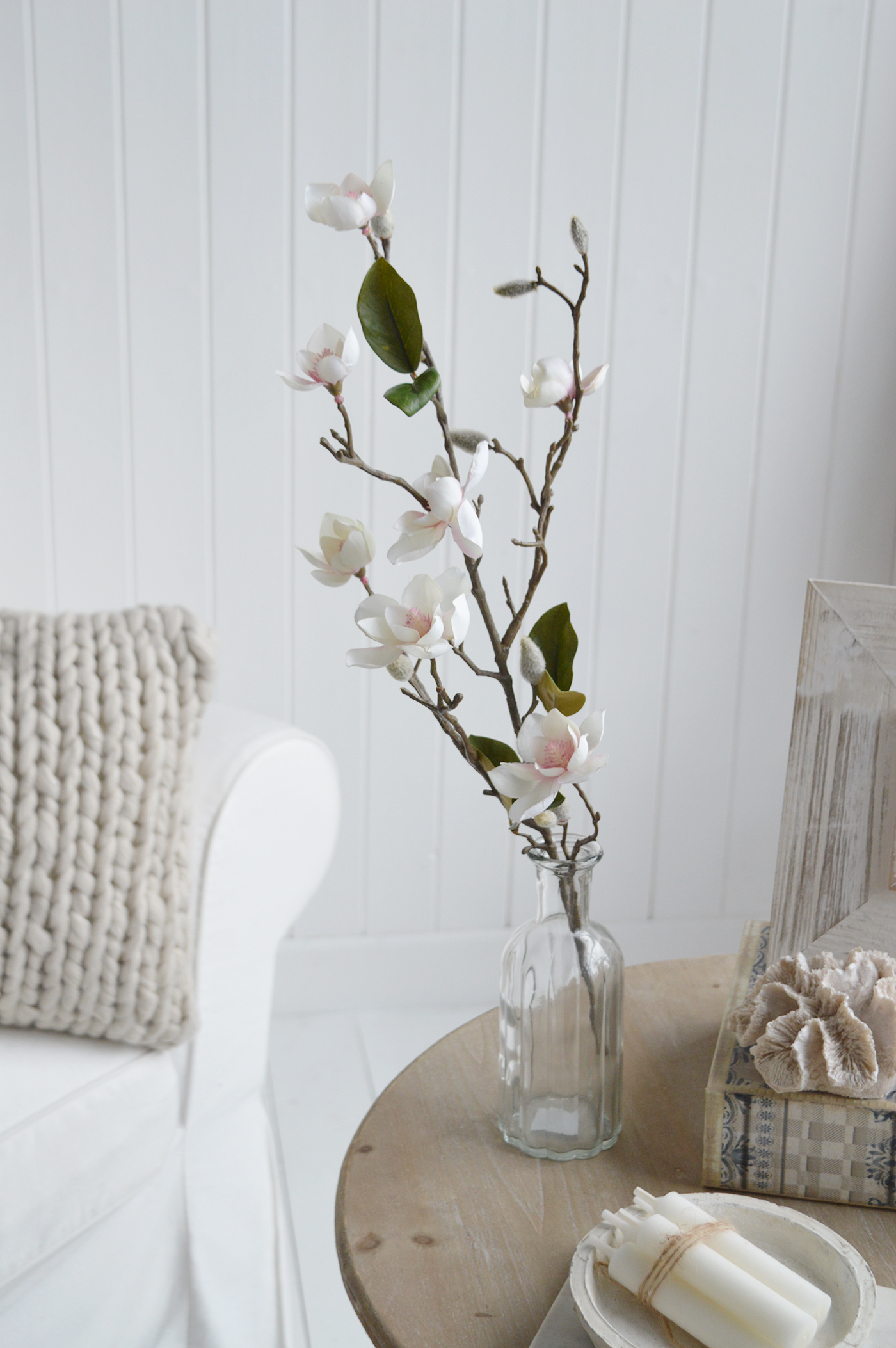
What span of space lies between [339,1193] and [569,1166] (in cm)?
14

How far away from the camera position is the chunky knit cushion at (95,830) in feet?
2.89

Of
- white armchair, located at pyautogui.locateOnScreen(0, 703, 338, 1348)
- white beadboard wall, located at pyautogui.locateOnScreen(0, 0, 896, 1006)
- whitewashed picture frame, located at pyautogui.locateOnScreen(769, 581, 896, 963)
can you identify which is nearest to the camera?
whitewashed picture frame, located at pyautogui.locateOnScreen(769, 581, 896, 963)

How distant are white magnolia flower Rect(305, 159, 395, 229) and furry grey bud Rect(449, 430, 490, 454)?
116 millimetres

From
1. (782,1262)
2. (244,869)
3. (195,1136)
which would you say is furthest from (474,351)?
(782,1262)

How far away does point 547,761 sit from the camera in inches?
21.2

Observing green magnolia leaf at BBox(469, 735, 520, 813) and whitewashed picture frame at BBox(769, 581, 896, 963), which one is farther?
whitewashed picture frame at BBox(769, 581, 896, 963)

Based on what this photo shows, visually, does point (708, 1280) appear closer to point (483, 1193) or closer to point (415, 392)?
point (483, 1193)

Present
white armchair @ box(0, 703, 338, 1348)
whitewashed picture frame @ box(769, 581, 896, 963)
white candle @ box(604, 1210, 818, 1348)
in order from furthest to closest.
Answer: white armchair @ box(0, 703, 338, 1348)
whitewashed picture frame @ box(769, 581, 896, 963)
white candle @ box(604, 1210, 818, 1348)

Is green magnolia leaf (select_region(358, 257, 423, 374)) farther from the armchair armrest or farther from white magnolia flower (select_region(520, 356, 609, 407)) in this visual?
the armchair armrest

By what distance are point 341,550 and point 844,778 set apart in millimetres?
397

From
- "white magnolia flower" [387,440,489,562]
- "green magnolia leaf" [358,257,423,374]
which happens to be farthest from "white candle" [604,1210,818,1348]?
"green magnolia leaf" [358,257,423,374]

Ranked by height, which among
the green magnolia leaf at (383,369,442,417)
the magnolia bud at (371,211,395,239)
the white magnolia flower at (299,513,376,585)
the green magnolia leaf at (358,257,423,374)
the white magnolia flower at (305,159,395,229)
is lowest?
the white magnolia flower at (299,513,376,585)

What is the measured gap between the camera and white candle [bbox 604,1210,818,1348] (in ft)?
1.53

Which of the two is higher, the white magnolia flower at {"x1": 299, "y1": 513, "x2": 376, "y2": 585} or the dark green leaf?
the white magnolia flower at {"x1": 299, "y1": 513, "x2": 376, "y2": 585}
